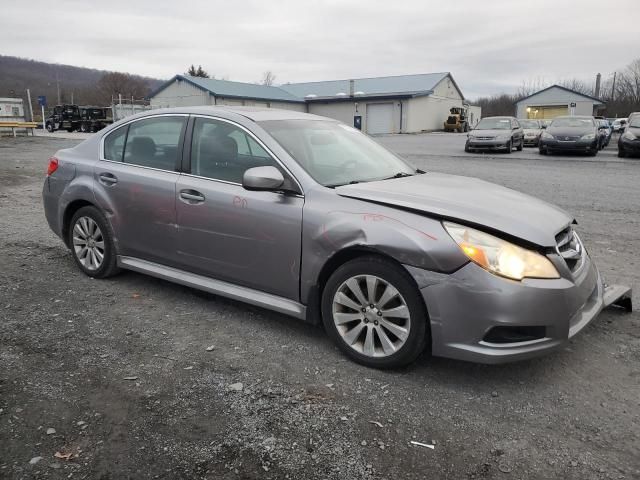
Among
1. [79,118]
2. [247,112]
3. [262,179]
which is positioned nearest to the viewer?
[262,179]

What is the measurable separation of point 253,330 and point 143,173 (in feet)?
5.52

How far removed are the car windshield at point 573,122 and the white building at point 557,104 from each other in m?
43.0

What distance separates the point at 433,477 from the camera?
2480 mm

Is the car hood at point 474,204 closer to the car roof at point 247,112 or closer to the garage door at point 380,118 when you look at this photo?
the car roof at point 247,112

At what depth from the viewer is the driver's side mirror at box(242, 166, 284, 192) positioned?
12.1 ft

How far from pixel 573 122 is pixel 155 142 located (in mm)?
19810

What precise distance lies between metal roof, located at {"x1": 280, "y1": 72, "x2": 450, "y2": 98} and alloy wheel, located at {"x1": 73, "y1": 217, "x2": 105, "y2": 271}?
1801 inches

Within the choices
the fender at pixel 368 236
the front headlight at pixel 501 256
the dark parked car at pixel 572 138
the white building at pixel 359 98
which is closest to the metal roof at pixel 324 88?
the white building at pixel 359 98

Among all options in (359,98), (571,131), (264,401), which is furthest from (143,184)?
(359,98)

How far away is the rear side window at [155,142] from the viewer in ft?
14.9

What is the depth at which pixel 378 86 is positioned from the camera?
174 feet

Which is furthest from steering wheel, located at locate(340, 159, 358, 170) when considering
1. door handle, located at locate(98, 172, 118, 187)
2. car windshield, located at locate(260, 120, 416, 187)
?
door handle, located at locate(98, 172, 118, 187)

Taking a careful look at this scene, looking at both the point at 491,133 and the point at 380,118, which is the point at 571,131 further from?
the point at 380,118

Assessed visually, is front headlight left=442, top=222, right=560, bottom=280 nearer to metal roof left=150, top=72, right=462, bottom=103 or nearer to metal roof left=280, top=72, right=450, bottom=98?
metal roof left=150, top=72, right=462, bottom=103
